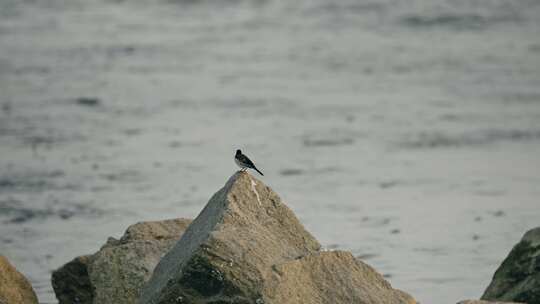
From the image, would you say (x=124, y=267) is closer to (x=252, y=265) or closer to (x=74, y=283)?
(x=74, y=283)

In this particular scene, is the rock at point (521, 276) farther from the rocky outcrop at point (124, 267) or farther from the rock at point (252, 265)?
the rocky outcrop at point (124, 267)

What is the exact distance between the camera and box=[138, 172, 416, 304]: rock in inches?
245

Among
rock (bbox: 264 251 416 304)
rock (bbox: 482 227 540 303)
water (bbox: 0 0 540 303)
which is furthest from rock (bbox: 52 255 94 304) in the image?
rock (bbox: 482 227 540 303)

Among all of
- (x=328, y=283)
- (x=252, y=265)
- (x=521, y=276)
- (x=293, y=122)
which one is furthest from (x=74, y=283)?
(x=293, y=122)

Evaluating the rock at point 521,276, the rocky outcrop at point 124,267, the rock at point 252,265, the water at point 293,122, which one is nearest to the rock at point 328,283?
the rock at point 252,265

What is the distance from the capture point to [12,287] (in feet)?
25.6

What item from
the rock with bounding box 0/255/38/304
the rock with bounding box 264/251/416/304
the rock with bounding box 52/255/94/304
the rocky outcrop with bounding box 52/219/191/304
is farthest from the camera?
the rock with bounding box 52/255/94/304

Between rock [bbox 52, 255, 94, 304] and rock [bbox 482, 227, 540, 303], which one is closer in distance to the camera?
rock [bbox 482, 227, 540, 303]

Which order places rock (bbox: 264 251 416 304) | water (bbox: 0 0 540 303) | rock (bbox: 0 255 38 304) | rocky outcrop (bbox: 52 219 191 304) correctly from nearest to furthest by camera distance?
rock (bbox: 264 251 416 304)
rocky outcrop (bbox: 52 219 191 304)
rock (bbox: 0 255 38 304)
water (bbox: 0 0 540 303)

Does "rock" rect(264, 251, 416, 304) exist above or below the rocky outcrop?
above

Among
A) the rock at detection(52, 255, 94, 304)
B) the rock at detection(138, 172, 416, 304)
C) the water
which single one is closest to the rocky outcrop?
the rock at detection(52, 255, 94, 304)

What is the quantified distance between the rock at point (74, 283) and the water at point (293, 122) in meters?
1.01

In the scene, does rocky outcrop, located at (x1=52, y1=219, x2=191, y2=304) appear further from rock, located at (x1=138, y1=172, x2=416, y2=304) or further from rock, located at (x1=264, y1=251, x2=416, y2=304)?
rock, located at (x1=264, y1=251, x2=416, y2=304)

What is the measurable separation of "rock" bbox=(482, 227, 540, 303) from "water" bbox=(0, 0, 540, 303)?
1.34m
